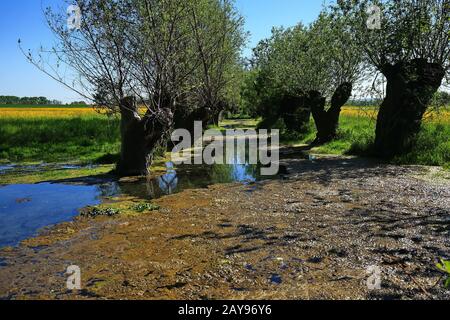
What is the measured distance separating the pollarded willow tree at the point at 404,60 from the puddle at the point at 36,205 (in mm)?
13810

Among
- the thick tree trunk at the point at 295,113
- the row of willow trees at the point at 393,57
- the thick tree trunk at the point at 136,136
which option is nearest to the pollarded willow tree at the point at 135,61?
the thick tree trunk at the point at 136,136

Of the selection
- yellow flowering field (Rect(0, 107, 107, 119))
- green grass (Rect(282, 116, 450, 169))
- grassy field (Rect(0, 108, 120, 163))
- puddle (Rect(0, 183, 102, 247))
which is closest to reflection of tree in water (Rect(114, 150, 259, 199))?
puddle (Rect(0, 183, 102, 247))

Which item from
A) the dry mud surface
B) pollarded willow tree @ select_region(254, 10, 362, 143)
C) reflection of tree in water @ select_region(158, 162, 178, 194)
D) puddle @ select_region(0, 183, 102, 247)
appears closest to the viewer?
the dry mud surface

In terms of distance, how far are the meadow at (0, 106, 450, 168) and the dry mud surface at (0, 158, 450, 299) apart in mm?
6199

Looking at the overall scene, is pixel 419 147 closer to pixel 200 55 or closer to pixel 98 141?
pixel 200 55

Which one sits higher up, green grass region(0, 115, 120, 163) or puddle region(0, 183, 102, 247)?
green grass region(0, 115, 120, 163)

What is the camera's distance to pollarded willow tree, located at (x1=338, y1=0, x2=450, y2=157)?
18484 mm

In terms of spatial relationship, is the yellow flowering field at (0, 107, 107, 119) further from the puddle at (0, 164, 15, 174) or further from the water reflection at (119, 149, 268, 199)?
the water reflection at (119, 149, 268, 199)

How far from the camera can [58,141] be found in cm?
3073

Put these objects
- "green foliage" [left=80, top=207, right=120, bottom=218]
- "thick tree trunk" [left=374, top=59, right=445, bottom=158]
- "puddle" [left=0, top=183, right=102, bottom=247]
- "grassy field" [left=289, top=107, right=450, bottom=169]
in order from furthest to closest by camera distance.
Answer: "thick tree trunk" [left=374, top=59, right=445, bottom=158] → "grassy field" [left=289, top=107, right=450, bottom=169] → "green foliage" [left=80, top=207, right=120, bottom=218] → "puddle" [left=0, top=183, right=102, bottom=247]

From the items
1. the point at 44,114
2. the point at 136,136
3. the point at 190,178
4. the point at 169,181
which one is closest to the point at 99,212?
the point at 169,181

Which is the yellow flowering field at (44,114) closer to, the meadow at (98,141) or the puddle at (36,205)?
the meadow at (98,141)

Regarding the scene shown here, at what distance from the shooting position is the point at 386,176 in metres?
15.3

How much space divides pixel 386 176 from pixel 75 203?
11.1 meters
